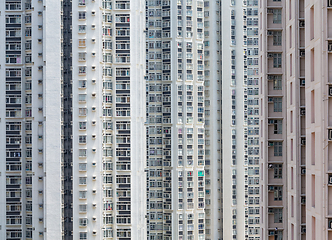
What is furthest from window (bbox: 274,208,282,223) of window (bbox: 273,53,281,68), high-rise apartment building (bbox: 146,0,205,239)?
high-rise apartment building (bbox: 146,0,205,239)

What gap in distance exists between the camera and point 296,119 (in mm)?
30859

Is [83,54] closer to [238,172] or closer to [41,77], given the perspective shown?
[41,77]

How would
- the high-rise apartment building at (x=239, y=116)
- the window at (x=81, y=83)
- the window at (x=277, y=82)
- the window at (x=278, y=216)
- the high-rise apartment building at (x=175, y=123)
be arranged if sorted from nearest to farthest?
the window at (x=278, y=216), the window at (x=277, y=82), the window at (x=81, y=83), the high-rise apartment building at (x=175, y=123), the high-rise apartment building at (x=239, y=116)

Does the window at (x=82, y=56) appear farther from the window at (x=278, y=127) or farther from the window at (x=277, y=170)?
the window at (x=277, y=170)

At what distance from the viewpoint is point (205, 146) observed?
6925 centimetres

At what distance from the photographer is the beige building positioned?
66.8ft

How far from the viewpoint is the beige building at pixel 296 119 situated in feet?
66.8

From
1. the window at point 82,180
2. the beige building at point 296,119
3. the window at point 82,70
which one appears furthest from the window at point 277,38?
the window at point 82,180

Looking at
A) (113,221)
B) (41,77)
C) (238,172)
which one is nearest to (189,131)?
(238,172)

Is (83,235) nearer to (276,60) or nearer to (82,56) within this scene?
(82,56)

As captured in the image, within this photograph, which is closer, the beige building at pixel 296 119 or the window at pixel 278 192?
the beige building at pixel 296 119

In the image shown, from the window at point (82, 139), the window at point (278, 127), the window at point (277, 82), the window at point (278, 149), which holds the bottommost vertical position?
the window at point (278, 149)

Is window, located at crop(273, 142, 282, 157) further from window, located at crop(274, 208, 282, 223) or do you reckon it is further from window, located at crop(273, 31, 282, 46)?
window, located at crop(273, 31, 282, 46)

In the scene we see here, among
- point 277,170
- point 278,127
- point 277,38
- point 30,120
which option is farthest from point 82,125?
point 277,38
